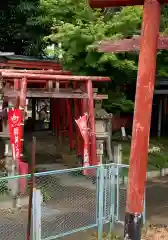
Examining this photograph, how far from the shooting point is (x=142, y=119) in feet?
16.9

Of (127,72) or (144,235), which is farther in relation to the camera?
(127,72)

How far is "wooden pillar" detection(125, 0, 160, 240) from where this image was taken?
511 cm

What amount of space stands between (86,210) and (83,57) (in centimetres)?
610

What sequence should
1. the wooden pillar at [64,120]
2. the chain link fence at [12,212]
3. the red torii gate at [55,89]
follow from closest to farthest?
the chain link fence at [12,212] → the red torii gate at [55,89] → the wooden pillar at [64,120]

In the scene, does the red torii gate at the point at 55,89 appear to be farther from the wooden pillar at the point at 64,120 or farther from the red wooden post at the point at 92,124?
the wooden pillar at the point at 64,120

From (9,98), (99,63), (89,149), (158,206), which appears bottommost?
(158,206)

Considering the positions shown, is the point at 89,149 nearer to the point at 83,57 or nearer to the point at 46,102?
the point at 83,57

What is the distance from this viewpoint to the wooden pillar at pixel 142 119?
5.11m

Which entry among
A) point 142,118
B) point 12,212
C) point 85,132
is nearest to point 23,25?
point 85,132

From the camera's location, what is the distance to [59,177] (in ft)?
37.0

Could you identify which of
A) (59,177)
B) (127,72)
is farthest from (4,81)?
(127,72)

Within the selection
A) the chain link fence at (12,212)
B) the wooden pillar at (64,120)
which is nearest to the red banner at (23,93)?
the chain link fence at (12,212)

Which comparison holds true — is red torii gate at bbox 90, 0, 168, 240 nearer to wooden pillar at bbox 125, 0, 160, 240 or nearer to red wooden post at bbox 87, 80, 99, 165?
wooden pillar at bbox 125, 0, 160, 240

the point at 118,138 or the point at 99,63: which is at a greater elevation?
the point at 99,63
